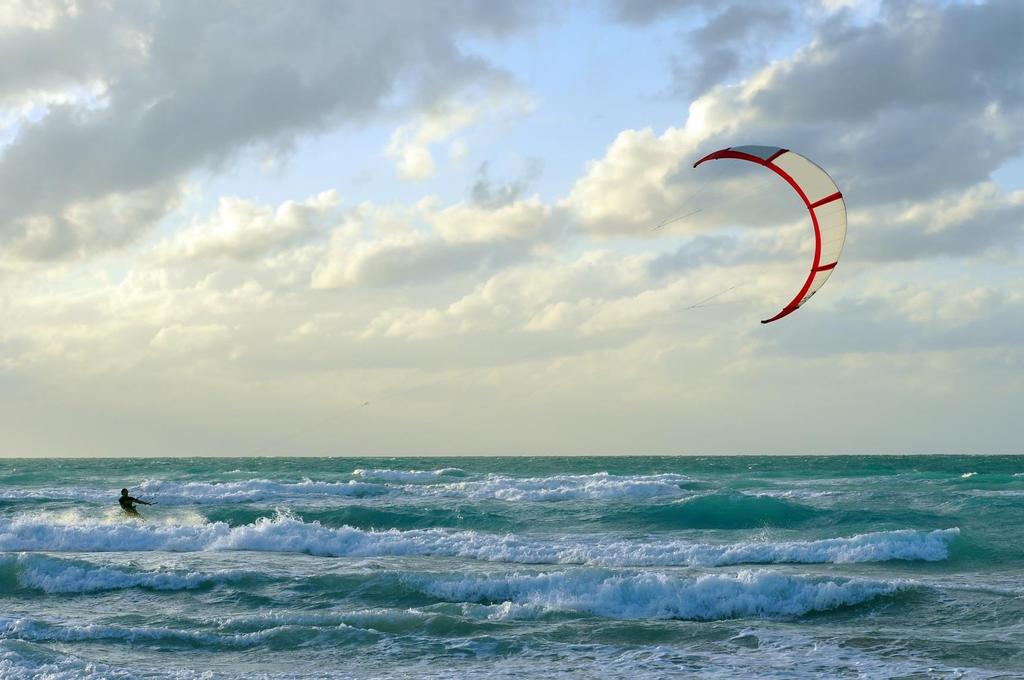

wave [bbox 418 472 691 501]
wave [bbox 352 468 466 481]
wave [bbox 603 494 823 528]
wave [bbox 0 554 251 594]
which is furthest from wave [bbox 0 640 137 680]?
wave [bbox 352 468 466 481]

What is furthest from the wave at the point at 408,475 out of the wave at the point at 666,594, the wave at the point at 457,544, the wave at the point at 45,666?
the wave at the point at 45,666

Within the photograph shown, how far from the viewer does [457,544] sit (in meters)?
19.7

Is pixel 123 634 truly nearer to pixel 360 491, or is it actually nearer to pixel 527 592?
pixel 527 592

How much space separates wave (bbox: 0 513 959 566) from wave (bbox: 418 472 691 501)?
8.89m

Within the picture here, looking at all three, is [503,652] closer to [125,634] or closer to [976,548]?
[125,634]

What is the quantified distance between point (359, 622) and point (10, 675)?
13.6 feet

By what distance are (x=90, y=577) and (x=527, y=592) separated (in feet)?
24.1

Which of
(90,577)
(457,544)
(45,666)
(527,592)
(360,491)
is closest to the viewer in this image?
(45,666)

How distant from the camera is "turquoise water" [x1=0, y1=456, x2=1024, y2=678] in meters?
10.9

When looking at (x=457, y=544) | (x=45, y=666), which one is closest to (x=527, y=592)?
(x=457, y=544)

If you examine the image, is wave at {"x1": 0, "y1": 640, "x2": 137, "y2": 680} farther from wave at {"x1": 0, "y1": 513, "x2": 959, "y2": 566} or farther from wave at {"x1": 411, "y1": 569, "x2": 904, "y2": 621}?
wave at {"x1": 0, "y1": 513, "x2": 959, "y2": 566}

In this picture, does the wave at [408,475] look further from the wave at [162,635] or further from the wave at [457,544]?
the wave at [162,635]

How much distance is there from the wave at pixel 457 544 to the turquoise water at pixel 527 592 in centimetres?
6

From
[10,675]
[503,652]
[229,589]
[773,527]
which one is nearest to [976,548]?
[773,527]
